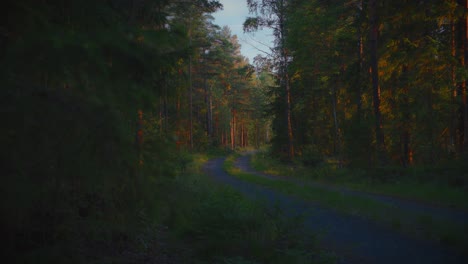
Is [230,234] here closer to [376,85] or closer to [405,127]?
[376,85]

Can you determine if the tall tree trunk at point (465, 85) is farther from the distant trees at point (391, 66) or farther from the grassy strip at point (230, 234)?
the grassy strip at point (230, 234)

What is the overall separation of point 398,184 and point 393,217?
501 cm

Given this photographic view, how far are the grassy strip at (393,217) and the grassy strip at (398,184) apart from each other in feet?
6.13

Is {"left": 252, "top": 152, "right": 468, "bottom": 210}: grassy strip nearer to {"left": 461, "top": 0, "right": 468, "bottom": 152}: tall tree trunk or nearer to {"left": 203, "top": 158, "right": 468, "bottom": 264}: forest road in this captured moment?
{"left": 461, "top": 0, "right": 468, "bottom": 152}: tall tree trunk

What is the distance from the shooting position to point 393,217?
7066 millimetres

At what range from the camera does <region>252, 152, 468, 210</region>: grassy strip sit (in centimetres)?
890

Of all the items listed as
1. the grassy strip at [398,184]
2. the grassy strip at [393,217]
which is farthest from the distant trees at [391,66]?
the grassy strip at [393,217]

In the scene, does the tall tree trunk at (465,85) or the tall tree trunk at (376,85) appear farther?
the tall tree trunk at (376,85)

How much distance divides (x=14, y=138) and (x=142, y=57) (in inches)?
47.4

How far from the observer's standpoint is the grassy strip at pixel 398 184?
890cm

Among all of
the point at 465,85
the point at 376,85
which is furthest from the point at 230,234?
the point at 465,85

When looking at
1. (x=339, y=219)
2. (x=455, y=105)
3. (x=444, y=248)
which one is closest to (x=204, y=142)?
Answer: (x=455, y=105)

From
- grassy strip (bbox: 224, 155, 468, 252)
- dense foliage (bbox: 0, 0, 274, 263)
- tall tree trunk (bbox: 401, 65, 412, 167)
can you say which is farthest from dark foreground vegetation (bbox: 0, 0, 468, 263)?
grassy strip (bbox: 224, 155, 468, 252)

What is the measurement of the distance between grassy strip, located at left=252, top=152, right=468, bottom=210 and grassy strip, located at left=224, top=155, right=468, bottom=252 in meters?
1.87
